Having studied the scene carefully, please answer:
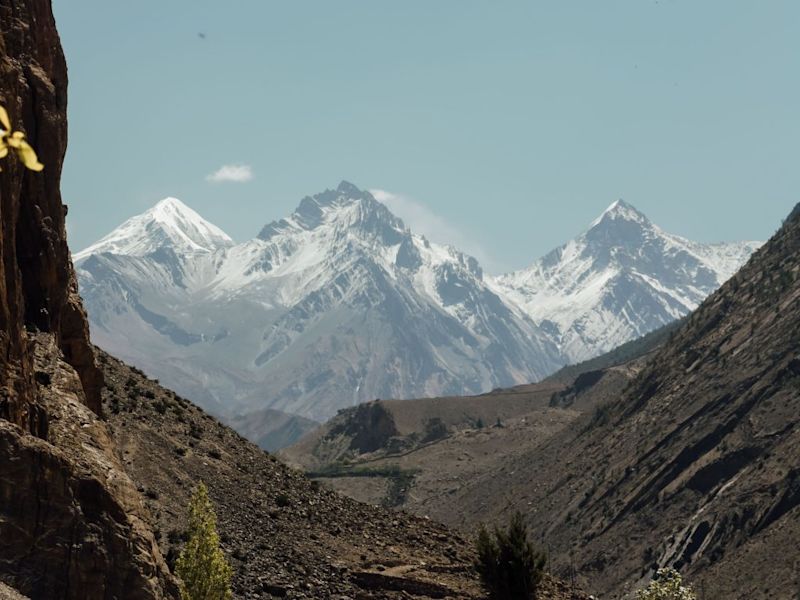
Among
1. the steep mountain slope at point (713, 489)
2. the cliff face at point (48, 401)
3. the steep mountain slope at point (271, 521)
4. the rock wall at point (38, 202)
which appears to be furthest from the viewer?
the steep mountain slope at point (713, 489)

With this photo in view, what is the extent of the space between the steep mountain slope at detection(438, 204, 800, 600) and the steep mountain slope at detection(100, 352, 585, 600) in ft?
216

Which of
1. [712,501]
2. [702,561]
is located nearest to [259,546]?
[702,561]

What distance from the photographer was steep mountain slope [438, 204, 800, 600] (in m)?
136

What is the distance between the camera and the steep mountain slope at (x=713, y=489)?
13550 centimetres

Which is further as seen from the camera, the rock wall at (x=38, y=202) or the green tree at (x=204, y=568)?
the green tree at (x=204, y=568)

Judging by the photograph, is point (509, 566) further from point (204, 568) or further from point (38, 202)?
point (38, 202)

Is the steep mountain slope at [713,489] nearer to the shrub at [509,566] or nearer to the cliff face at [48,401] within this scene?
the shrub at [509,566]

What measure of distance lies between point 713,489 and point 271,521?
115712 millimetres

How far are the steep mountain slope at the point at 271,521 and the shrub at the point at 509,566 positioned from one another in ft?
3.87

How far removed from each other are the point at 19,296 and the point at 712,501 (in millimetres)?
138676

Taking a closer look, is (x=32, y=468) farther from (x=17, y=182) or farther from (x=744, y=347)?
(x=744, y=347)

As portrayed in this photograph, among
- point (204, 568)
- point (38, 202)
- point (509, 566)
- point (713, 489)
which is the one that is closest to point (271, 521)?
point (509, 566)

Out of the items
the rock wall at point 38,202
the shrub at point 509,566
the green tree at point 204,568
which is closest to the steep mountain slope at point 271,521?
the shrub at point 509,566

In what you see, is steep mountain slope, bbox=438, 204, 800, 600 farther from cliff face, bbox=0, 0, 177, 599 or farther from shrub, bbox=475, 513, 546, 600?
cliff face, bbox=0, 0, 177, 599
